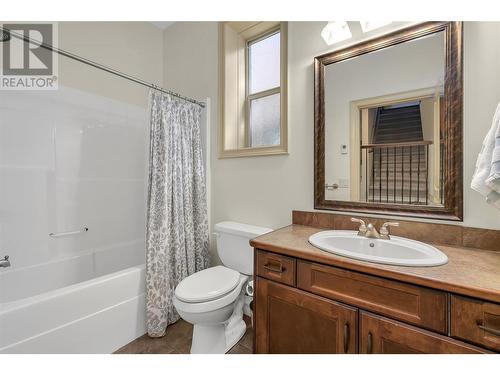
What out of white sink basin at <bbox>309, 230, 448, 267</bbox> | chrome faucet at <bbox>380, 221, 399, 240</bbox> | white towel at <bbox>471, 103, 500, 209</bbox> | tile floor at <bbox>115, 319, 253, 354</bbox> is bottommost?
tile floor at <bbox>115, 319, 253, 354</bbox>

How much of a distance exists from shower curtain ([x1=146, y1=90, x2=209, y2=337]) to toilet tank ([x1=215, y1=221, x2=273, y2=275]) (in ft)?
1.00

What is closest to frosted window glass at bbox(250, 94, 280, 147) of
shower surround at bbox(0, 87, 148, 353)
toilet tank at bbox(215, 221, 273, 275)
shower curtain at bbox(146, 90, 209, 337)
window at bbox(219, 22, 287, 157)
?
window at bbox(219, 22, 287, 157)

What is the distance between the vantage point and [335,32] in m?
1.44

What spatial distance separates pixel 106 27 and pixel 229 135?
1540 millimetres

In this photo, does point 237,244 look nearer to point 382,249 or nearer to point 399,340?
point 382,249

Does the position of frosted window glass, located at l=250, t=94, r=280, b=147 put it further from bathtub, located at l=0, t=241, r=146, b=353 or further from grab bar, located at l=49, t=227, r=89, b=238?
grab bar, located at l=49, t=227, r=89, b=238

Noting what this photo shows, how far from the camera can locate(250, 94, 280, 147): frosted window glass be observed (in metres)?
1.96

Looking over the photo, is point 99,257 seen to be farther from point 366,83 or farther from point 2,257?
point 366,83

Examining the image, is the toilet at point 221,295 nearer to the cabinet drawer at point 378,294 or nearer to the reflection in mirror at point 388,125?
the cabinet drawer at point 378,294

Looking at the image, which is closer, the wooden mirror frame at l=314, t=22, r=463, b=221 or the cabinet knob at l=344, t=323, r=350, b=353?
the cabinet knob at l=344, t=323, r=350, b=353

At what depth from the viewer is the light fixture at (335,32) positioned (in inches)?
56.0

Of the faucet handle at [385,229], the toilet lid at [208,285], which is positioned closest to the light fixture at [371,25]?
the faucet handle at [385,229]
